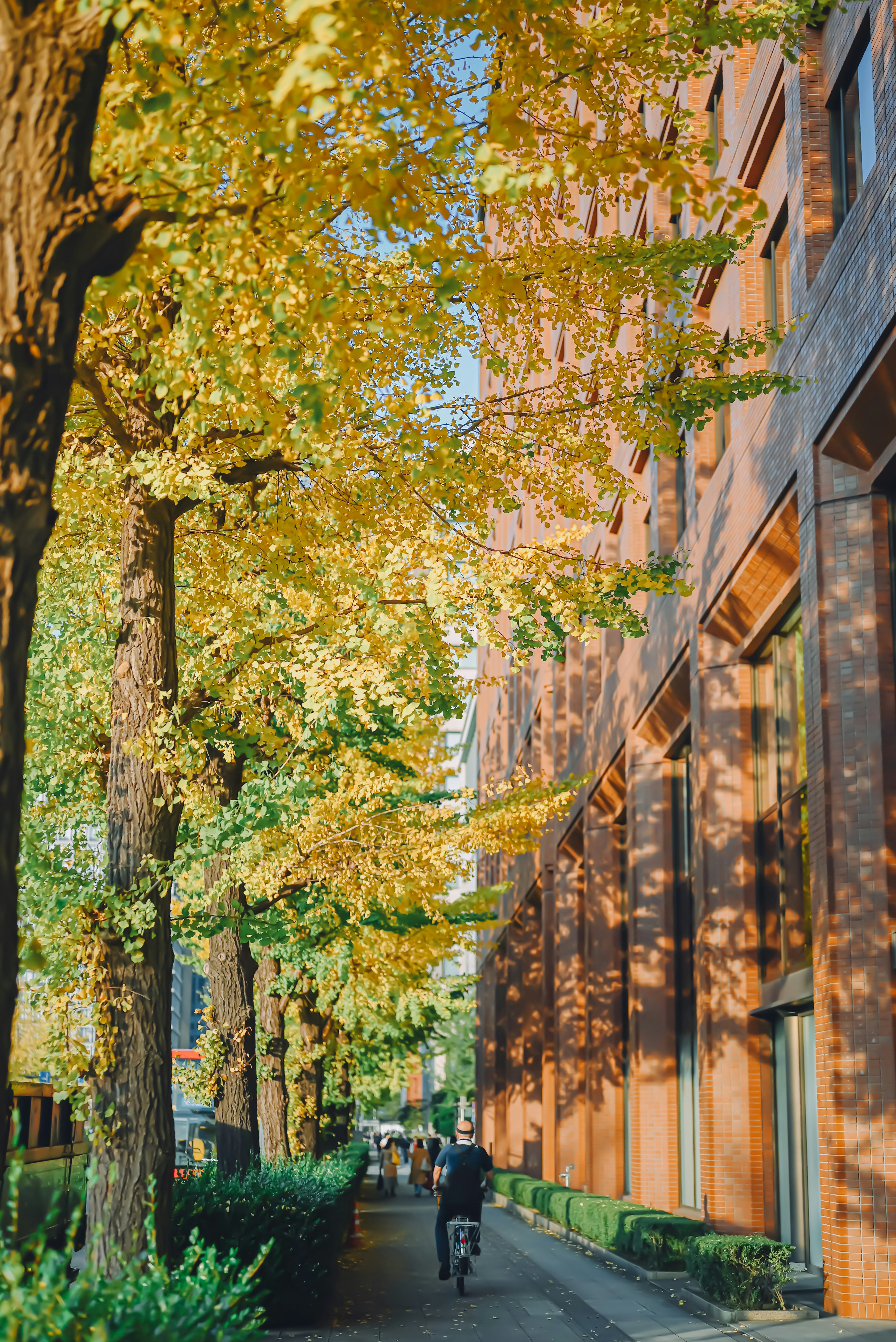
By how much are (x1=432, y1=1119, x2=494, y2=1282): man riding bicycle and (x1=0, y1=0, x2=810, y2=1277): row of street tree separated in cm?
238

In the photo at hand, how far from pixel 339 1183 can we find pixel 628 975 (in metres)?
11.3

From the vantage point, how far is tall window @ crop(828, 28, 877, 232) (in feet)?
39.6

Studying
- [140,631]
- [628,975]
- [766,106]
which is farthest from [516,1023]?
[140,631]

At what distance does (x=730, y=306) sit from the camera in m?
17.4

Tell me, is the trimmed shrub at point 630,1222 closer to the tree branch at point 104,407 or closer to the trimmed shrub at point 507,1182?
the tree branch at point 104,407

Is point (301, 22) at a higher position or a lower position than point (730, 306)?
lower

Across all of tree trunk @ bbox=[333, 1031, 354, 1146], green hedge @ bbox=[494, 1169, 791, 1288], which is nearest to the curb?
green hedge @ bbox=[494, 1169, 791, 1288]

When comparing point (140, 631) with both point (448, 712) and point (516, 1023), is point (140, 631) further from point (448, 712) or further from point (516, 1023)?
point (516, 1023)

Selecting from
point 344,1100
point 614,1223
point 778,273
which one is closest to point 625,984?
point 614,1223

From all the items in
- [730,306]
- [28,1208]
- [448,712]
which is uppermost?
[730,306]

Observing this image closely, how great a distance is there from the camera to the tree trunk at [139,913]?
802cm

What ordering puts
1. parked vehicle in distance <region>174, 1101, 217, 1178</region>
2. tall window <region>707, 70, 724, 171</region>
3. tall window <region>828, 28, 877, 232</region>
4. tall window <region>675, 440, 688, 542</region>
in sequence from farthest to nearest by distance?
1. parked vehicle in distance <region>174, 1101, 217, 1178</region>
2. tall window <region>675, 440, 688, 542</region>
3. tall window <region>707, 70, 724, 171</region>
4. tall window <region>828, 28, 877, 232</region>

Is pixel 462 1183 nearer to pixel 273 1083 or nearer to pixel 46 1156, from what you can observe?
pixel 46 1156

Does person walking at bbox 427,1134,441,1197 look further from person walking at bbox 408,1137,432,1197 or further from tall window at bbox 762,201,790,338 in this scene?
tall window at bbox 762,201,790,338
